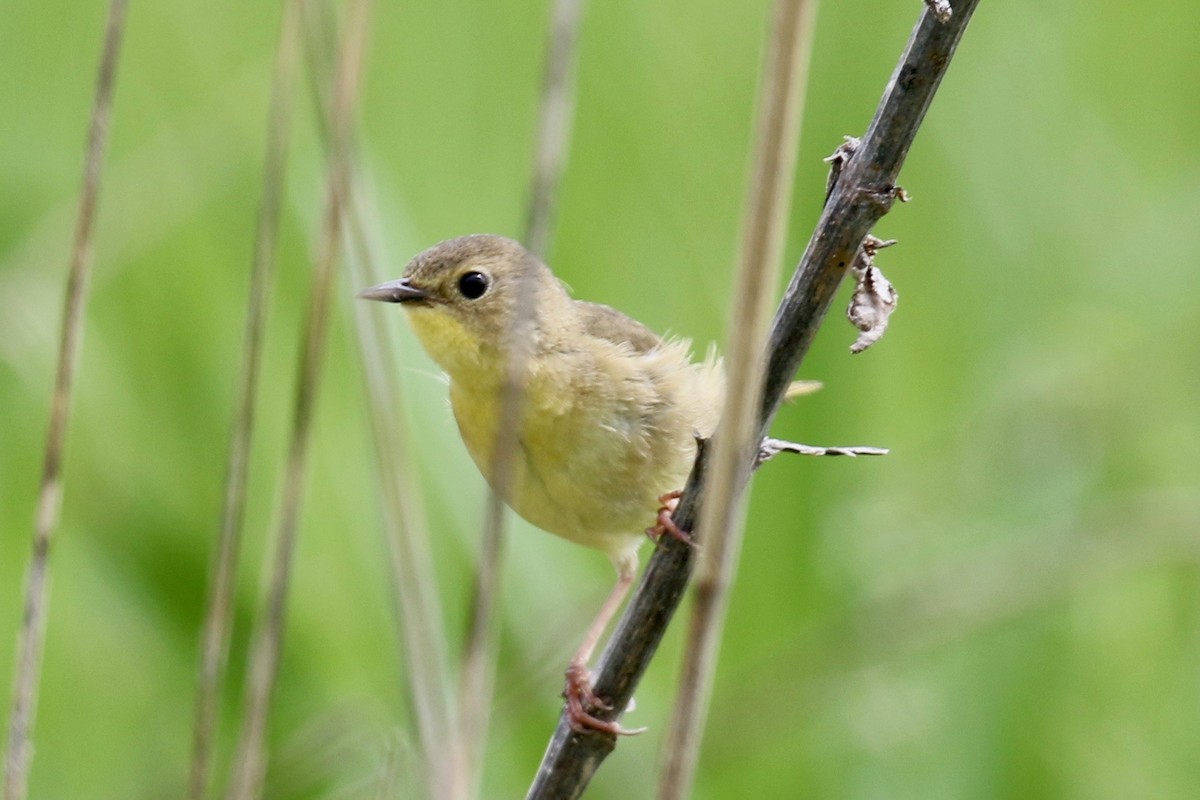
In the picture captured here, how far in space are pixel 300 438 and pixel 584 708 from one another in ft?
1.86

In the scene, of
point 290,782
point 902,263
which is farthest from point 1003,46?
point 290,782

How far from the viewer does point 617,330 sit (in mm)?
2691

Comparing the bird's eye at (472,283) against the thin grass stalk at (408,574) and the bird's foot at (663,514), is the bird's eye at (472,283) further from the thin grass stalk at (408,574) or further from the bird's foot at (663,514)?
the thin grass stalk at (408,574)

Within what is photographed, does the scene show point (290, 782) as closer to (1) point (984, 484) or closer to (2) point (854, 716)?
(2) point (854, 716)

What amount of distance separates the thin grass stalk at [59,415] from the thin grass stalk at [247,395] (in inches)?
7.3

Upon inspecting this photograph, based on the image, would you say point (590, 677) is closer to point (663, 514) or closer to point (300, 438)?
point (663, 514)

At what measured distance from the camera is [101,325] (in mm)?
3328

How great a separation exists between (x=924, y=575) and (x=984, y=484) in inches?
13.3

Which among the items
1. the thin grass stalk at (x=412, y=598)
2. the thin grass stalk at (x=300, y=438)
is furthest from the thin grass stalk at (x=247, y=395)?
the thin grass stalk at (x=412, y=598)

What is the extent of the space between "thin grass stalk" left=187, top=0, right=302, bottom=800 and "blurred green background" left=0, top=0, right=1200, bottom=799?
620 millimetres

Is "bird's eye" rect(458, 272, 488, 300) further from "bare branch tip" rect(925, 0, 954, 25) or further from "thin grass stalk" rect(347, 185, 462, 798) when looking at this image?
"bare branch tip" rect(925, 0, 954, 25)

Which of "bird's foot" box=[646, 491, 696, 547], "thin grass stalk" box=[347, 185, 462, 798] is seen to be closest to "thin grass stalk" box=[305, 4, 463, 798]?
"thin grass stalk" box=[347, 185, 462, 798]

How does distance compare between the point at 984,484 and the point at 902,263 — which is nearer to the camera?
the point at 984,484

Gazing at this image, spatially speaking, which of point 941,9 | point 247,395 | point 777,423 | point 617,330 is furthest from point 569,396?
point 941,9
